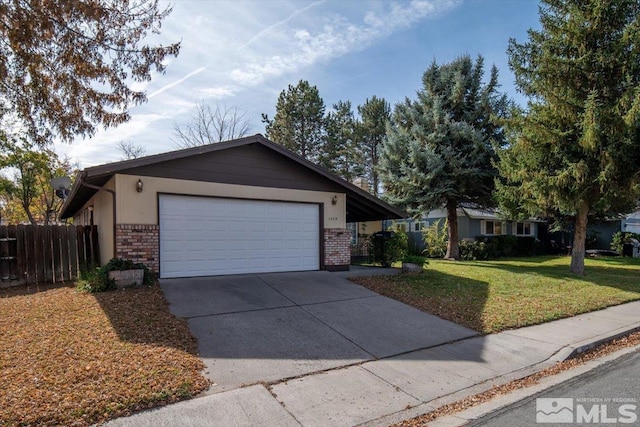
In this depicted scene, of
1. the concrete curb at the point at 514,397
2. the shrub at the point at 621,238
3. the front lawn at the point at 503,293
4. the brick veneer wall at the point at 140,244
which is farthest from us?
the shrub at the point at 621,238

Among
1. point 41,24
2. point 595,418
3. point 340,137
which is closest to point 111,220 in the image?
point 41,24

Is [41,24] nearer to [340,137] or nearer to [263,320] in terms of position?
[263,320]

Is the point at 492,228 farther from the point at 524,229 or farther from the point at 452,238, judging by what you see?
the point at 452,238

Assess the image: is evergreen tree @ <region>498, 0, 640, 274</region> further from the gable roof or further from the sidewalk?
the sidewalk

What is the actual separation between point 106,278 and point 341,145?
25.5m

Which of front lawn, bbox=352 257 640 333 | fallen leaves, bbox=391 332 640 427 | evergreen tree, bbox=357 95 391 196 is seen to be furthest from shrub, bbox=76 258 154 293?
evergreen tree, bbox=357 95 391 196

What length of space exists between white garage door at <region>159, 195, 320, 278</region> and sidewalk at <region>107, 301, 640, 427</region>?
227 inches

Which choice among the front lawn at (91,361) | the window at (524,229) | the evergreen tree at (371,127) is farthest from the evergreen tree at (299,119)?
the front lawn at (91,361)

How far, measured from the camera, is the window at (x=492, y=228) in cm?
2315

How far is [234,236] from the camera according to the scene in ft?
32.9

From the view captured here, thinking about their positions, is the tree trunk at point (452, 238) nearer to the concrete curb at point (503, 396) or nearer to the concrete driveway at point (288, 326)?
the concrete driveway at point (288, 326)

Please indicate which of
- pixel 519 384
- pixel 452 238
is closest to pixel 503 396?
pixel 519 384

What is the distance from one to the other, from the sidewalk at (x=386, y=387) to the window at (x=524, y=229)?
795 inches

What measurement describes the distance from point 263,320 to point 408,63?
33.3 feet
